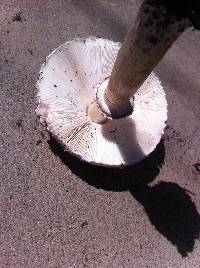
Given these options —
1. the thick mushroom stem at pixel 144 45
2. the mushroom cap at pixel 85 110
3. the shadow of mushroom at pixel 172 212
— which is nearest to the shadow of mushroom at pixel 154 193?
the shadow of mushroom at pixel 172 212

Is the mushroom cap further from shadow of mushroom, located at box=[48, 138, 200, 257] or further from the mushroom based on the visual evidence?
shadow of mushroom, located at box=[48, 138, 200, 257]

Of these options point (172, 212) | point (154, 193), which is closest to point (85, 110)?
point (154, 193)

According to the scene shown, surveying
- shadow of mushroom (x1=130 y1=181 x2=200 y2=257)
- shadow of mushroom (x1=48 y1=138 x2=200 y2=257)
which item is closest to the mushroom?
shadow of mushroom (x1=48 y1=138 x2=200 y2=257)

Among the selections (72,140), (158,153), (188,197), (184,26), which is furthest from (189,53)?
(184,26)

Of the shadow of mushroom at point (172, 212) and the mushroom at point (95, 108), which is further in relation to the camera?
the shadow of mushroom at point (172, 212)

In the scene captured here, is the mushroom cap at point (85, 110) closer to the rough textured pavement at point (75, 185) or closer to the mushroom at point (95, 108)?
the mushroom at point (95, 108)
